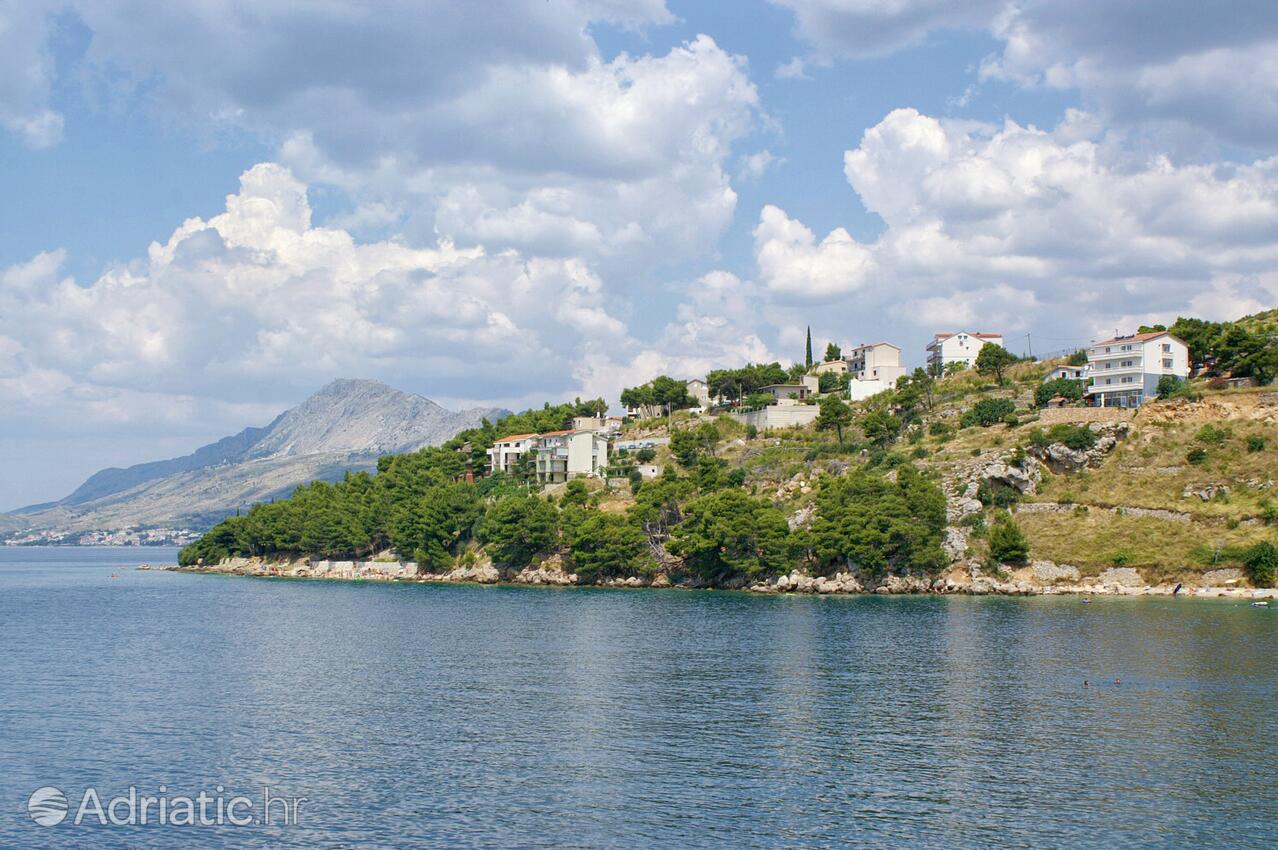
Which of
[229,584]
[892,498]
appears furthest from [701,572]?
[229,584]

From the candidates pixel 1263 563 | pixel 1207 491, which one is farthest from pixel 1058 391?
pixel 1263 563

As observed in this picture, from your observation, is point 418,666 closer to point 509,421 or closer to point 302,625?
point 302,625

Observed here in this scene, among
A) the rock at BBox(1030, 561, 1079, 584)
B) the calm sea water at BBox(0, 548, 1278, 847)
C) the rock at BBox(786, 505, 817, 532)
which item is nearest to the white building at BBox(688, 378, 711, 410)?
the rock at BBox(786, 505, 817, 532)

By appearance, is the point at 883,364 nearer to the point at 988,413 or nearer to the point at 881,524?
the point at 988,413

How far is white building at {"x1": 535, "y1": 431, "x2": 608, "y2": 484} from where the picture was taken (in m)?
158

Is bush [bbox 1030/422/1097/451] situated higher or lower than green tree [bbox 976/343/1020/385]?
lower

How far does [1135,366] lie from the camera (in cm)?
12450

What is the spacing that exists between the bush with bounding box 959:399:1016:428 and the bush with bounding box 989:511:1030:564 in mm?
25909

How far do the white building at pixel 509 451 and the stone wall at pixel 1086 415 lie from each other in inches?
3261

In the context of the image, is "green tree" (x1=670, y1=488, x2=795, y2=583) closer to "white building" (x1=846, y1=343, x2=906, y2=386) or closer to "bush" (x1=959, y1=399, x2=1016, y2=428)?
"bush" (x1=959, y1=399, x2=1016, y2=428)

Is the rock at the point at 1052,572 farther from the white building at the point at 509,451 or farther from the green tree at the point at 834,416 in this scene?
the white building at the point at 509,451

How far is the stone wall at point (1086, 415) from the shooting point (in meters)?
115

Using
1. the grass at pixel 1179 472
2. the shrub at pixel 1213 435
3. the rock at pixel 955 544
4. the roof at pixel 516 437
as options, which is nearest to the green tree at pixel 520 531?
the roof at pixel 516 437

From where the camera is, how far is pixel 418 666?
60312mm
